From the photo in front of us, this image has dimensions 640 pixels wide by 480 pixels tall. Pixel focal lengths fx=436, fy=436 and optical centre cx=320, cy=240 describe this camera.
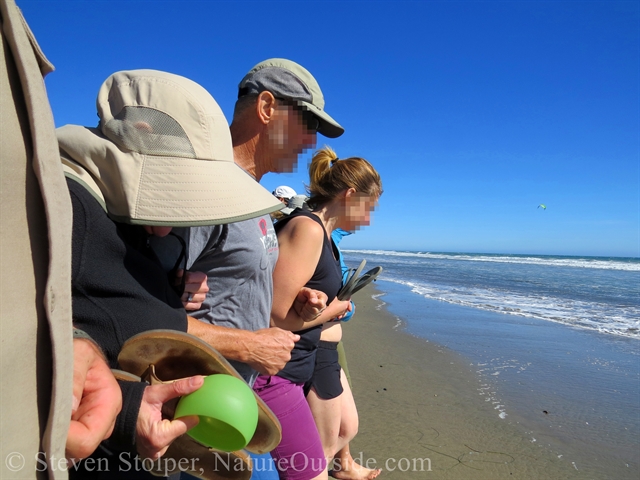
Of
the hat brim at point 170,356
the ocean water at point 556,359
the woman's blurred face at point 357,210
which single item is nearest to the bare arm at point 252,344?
the hat brim at point 170,356

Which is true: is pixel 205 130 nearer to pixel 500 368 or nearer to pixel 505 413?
pixel 505 413

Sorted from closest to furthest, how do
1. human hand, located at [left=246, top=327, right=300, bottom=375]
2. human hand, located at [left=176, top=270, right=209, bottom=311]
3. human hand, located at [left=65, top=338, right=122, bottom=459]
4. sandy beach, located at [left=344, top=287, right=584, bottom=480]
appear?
human hand, located at [left=65, top=338, right=122, bottom=459]
human hand, located at [left=176, top=270, right=209, bottom=311]
human hand, located at [left=246, top=327, right=300, bottom=375]
sandy beach, located at [left=344, top=287, right=584, bottom=480]

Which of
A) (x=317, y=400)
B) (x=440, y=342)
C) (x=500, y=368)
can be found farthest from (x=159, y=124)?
(x=440, y=342)

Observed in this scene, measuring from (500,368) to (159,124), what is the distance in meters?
5.83

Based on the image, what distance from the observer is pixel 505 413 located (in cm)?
441

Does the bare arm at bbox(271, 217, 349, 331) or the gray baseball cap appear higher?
the gray baseball cap

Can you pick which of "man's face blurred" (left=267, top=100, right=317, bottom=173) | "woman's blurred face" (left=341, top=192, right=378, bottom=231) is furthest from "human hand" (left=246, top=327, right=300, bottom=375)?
"woman's blurred face" (left=341, top=192, right=378, bottom=231)

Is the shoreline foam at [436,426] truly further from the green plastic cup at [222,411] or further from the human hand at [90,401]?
the human hand at [90,401]

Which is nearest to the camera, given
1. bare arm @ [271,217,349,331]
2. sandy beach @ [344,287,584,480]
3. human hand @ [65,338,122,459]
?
human hand @ [65,338,122,459]

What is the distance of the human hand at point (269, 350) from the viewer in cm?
155

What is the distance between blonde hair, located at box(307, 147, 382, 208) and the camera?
2.80m

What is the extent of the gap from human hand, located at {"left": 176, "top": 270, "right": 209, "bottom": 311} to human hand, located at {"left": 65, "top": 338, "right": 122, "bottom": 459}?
0.40 m

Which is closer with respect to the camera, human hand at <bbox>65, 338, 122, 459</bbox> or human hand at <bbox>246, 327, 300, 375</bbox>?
human hand at <bbox>65, 338, 122, 459</bbox>

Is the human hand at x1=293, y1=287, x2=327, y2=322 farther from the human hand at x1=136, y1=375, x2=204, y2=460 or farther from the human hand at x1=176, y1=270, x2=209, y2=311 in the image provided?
the human hand at x1=136, y1=375, x2=204, y2=460
